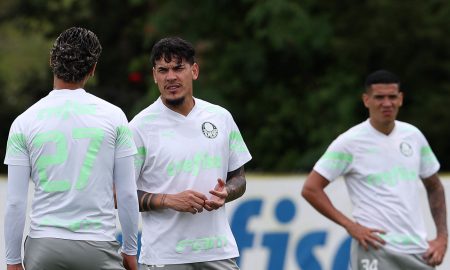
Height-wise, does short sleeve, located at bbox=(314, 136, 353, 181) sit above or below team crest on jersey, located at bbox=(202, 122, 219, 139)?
below

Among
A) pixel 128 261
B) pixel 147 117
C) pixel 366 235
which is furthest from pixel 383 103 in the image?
pixel 128 261

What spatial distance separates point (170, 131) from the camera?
676 cm

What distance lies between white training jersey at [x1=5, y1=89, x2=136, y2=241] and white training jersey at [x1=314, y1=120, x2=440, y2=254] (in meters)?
2.97

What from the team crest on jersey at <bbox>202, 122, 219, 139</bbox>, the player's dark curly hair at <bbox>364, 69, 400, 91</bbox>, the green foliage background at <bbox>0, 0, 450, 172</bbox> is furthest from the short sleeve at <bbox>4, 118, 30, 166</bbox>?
the green foliage background at <bbox>0, 0, 450, 172</bbox>

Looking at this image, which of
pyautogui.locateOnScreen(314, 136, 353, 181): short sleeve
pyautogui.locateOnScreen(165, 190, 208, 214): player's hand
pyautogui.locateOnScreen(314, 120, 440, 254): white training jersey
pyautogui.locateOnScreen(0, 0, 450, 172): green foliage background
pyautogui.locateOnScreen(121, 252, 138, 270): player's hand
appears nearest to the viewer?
pyautogui.locateOnScreen(121, 252, 138, 270): player's hand

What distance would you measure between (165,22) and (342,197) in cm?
1058

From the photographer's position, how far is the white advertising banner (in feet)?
38.4

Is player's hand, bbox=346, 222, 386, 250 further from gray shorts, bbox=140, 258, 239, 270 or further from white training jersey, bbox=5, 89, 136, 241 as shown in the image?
white training jersey, bbox=5, 89, 136, 241

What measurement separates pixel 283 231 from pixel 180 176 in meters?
5.25

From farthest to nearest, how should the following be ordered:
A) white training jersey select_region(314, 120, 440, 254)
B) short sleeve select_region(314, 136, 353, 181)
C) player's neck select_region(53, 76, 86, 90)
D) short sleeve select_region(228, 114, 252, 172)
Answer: short sleeve select_region(314, 136, 353, 181) < white training jersey select_region(314, 120, 440, 254) < short sleeve select_region(228, 114, 252, 172) < player's neck select_region(53, 76, 86, 90)

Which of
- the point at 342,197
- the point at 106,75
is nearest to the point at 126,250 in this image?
the point at 342,197

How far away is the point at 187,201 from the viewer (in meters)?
6.49

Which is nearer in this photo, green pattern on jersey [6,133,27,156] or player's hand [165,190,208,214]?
green pattern on jersey [6,133,27,156]

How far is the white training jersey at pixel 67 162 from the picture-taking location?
18.8 feet
